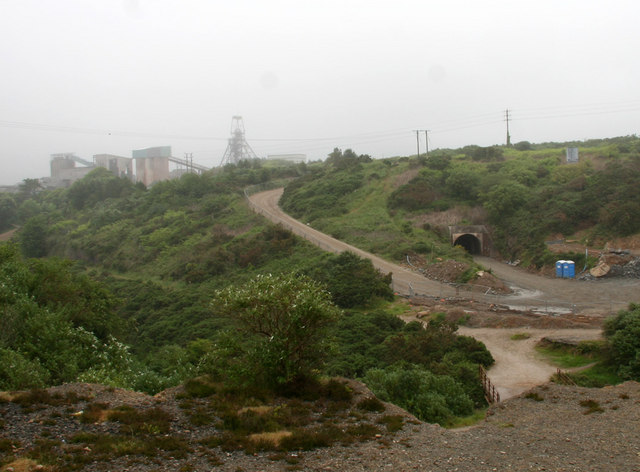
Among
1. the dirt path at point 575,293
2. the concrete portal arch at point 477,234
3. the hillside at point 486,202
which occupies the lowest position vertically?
the dirt path at point 575,293

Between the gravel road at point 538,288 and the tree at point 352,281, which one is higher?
the tree at point 352,281

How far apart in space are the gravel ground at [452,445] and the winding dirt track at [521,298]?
13.5 ft

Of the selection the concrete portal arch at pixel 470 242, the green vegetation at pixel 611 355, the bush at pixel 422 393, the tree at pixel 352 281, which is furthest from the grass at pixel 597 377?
the concrete portal arch at pixel 470 242

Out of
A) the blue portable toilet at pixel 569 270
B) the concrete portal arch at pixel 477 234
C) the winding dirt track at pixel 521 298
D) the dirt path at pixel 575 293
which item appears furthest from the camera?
the concrete portal arch at pixel 477 234

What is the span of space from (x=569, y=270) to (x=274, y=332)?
27347 mm

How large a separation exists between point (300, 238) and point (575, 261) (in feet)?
68.5

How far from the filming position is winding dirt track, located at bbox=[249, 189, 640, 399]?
1769 cm

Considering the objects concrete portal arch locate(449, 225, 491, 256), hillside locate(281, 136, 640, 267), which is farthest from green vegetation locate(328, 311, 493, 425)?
concrete portal arch locate(449, 225, 491, 256)

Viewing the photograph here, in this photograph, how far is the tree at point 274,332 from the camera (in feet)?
40.5

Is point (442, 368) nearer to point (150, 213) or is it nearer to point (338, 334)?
point (338, 334)

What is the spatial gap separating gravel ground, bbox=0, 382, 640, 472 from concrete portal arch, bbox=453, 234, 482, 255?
115 ft

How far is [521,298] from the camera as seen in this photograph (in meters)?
28.2

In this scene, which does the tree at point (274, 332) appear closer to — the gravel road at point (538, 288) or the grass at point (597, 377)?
the grass at point (597, 377)

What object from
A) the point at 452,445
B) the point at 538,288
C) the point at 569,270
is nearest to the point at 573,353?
the point at 452,445
